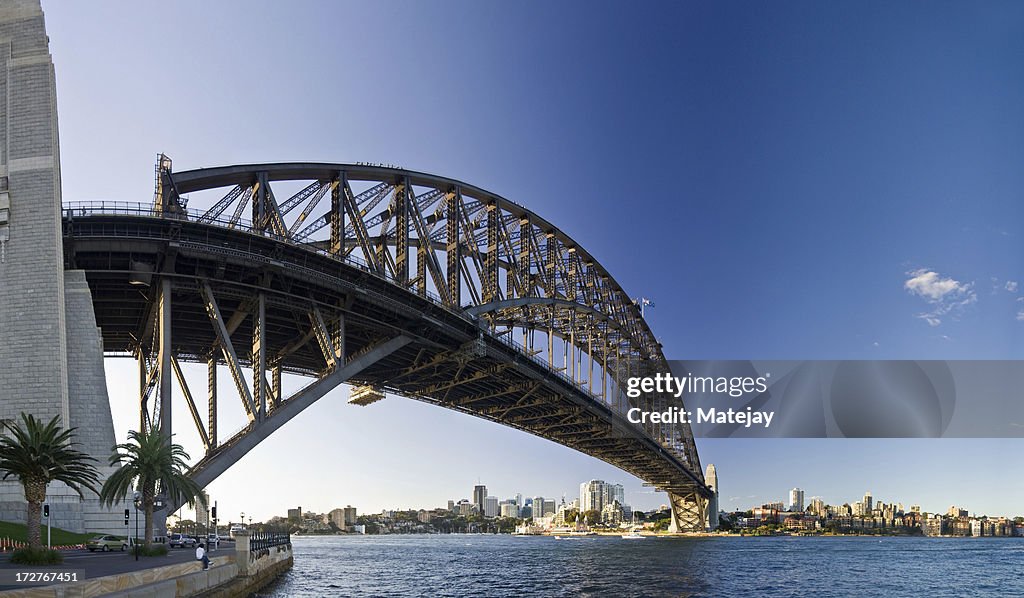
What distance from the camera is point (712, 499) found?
166625 millimetres

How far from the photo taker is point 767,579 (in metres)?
64.1

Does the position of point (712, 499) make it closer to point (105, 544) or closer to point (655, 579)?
point (655, 579)

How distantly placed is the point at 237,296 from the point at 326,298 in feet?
19.0

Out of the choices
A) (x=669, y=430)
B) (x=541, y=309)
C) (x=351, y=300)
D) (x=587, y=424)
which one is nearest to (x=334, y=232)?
(x=351, y=300)

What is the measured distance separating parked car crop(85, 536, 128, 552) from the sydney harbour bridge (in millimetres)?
1078

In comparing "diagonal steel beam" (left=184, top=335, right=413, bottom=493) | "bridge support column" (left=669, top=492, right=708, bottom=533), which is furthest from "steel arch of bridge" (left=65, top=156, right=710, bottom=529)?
"bridge support column" (left=669, top=492, right=708, bottom=533)

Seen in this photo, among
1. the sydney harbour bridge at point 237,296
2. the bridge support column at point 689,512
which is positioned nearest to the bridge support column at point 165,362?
the sydney harbour bridge at point 237,296

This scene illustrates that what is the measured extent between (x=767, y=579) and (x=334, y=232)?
39924 mm

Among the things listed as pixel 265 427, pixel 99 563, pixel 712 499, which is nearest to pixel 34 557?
pixel 99 563

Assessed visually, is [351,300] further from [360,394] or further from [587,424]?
[587,424]

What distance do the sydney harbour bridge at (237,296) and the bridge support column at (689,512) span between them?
8647cm

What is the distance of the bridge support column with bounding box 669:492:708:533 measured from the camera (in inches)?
6504

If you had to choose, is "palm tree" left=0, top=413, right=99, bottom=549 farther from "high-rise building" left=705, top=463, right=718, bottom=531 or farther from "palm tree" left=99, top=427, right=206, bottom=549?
"high-rise building" left=705, top=463, right=718, bottom=531

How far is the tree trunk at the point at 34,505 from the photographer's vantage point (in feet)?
92.2
